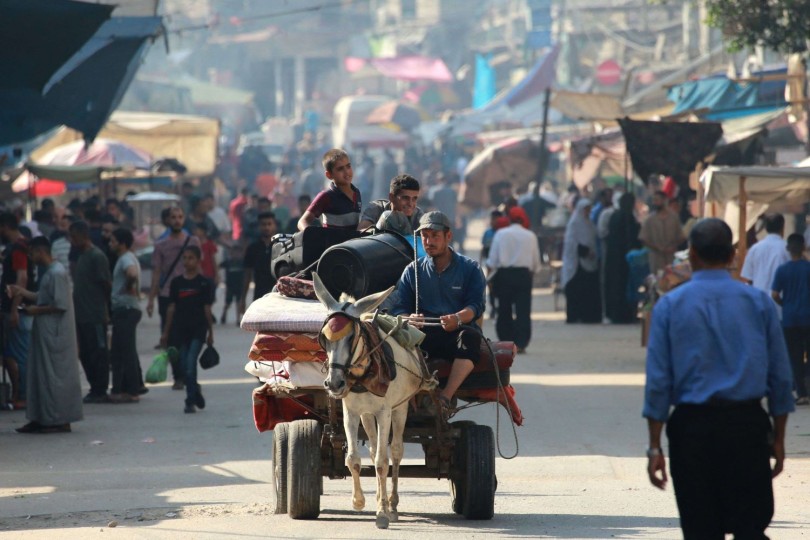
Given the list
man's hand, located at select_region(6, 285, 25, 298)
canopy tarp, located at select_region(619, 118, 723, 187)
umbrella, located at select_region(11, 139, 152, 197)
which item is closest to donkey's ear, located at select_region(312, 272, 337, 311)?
man's hand, located at select_region(6, 285, 25, 298)

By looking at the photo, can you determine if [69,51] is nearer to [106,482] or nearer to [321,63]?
[106,482]

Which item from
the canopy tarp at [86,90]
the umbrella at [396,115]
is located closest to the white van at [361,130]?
the umbrella at [396,115]

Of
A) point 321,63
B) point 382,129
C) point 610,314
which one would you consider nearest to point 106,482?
point 610,314

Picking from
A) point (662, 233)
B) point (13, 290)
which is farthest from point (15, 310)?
point (662, 233)

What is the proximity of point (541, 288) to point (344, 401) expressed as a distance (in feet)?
67.0

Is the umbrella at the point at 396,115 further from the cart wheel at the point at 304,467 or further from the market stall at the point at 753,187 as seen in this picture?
the cart wheel at the point at 304,467

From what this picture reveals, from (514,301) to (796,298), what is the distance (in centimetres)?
493

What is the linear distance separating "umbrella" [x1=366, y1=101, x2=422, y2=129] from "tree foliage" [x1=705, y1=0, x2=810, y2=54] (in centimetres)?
2947

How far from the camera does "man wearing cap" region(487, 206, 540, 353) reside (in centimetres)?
1697

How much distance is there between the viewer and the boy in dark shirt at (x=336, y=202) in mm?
8859

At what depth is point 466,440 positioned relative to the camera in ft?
26.2

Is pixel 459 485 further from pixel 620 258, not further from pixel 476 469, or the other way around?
pixel 620 258

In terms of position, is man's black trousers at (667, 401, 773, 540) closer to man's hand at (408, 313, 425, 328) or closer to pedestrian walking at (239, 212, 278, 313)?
man's hand at (408, 313, 425, 328)

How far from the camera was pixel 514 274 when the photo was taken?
17094 millimetres
